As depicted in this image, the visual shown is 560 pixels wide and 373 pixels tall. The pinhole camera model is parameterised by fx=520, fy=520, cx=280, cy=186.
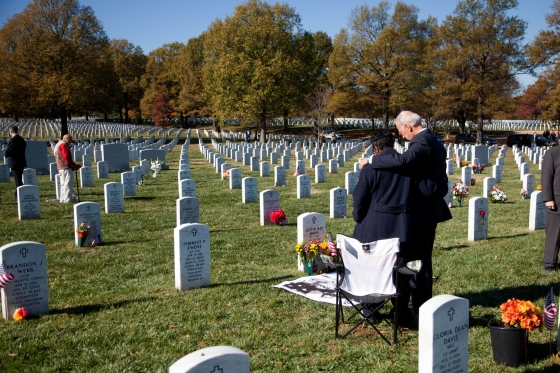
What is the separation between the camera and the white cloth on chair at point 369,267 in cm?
521

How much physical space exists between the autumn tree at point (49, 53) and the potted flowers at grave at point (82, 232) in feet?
109

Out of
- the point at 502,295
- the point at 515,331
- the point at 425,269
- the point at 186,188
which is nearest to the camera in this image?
the point at 515,331

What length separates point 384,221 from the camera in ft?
18.3

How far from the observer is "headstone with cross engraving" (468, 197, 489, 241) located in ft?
32.7

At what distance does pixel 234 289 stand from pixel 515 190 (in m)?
13.2

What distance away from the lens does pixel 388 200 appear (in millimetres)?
5578

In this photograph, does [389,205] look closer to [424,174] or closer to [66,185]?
[424,174]

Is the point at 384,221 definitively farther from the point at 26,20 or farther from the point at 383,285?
the point at 26,20

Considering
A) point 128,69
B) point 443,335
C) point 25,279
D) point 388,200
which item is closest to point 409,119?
point 388,200

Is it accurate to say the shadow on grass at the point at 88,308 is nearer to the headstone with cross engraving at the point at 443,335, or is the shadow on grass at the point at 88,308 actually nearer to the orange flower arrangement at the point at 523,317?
the headstone with cross engraving at the point at 443,335

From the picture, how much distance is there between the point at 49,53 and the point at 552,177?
4067 centimetres

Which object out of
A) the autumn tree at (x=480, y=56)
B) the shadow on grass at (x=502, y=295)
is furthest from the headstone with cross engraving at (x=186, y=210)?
the autumn tree at (x=480, y=56)

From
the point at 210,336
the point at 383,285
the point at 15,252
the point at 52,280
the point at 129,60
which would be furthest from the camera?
the point at 129,60

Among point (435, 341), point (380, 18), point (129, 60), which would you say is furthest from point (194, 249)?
point (129, 60)
